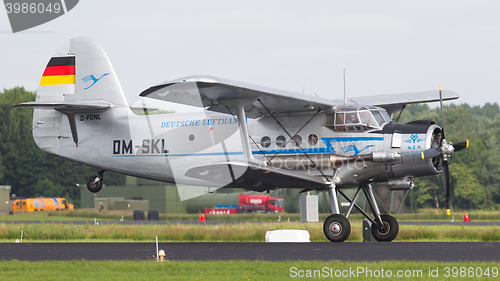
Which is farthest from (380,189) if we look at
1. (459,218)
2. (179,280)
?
(179,280)

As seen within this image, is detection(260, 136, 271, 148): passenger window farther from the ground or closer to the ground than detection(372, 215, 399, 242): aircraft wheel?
farther from the ground

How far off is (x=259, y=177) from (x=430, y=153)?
5000mm

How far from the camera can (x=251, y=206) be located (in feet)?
180

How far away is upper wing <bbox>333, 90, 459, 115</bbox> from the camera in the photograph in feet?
66.5

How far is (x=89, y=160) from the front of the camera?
21.3 meters

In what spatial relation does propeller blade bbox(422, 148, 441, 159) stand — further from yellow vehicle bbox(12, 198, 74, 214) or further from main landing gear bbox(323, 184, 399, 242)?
yellow vehicle bbox(12, 198, 74, 214)

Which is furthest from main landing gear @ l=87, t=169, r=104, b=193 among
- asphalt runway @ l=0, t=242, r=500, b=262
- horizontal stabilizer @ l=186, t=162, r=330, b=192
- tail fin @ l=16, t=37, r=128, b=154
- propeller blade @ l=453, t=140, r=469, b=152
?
propeller blade @ l=453, t=140, r=469, b=152

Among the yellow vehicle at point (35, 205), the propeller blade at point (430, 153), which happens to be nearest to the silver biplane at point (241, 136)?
the propeller blade at point (430, 153)

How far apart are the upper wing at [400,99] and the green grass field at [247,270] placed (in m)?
9.99

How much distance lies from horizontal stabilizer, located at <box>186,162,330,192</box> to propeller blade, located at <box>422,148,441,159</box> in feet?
9.78

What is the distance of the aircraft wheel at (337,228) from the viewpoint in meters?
16.6

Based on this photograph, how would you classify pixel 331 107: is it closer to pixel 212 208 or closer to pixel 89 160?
pixel 89 160

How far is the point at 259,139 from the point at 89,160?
7051 millimetres

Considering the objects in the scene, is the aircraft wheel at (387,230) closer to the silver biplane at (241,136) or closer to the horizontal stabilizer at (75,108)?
the silver biplane at (241,136)
